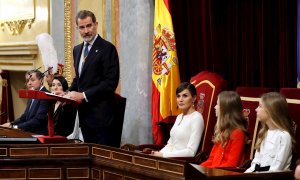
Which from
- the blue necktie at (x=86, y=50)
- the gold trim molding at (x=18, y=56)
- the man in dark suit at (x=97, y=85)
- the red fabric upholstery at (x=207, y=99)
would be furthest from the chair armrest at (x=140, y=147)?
the gold trim molding at (x=18, y=56)

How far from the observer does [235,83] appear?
669cm

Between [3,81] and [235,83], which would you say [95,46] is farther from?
[3,81]

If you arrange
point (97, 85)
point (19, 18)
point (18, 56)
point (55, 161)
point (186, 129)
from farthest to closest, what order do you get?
point (19, 18)
point (18, 56)
point (97, 85)
point (186, 129)
point (55, 161)

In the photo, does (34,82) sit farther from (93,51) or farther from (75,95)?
(75,95)

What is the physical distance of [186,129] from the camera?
546 cm

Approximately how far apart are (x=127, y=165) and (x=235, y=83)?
2600 millimetres

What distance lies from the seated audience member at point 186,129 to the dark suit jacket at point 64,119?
54.7 inches

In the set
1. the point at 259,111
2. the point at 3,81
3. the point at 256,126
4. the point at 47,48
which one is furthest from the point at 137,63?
the point at 3,81

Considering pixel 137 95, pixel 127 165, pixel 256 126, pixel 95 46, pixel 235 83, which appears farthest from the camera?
pixel 137 95

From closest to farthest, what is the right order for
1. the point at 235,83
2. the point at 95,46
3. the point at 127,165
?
the point at 127,165 → the point at 95,46 → the point at 235,83

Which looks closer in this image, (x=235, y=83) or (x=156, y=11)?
(x=235, y=83)

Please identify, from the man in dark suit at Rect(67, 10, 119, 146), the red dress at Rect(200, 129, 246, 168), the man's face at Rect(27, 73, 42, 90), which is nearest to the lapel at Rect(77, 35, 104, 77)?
the man in dark suit at Rect(67, 10, 119, 146)

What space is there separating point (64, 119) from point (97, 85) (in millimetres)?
1213

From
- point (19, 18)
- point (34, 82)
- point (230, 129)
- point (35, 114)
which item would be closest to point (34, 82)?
point (34, 82)
